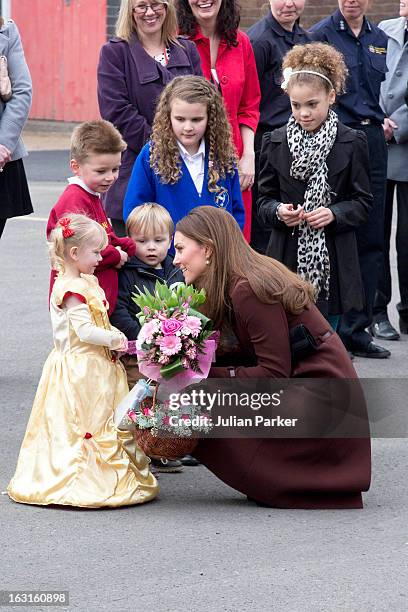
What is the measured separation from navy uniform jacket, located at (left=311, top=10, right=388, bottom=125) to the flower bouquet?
9.96 ft

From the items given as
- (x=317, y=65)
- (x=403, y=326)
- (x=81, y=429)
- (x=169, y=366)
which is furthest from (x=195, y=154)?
(x=403, y=326)

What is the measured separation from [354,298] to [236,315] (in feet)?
6.11

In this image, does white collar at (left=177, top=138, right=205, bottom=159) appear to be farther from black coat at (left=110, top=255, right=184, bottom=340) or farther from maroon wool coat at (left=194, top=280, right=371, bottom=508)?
maroon wool coat at (left=194, top=280, right=371, bottom=508)

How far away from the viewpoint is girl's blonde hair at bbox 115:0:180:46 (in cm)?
A: 676

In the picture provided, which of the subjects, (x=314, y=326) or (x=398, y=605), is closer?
(x=398, y=605)

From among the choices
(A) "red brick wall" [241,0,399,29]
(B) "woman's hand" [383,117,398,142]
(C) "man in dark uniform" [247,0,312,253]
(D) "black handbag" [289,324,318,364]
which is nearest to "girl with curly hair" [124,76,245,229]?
(D) "black handbag" [289,324,318,364]

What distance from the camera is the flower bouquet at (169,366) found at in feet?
16.4

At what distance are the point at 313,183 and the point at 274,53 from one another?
1351 mm

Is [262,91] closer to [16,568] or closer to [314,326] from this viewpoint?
[314,326]

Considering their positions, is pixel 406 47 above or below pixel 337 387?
above

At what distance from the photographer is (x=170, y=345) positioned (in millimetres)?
4973

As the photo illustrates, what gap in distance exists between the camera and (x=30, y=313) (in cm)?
915

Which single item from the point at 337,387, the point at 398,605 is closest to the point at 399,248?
the point at 337,387

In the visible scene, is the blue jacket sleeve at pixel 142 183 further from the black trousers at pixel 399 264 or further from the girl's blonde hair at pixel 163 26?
the black trousers at pixel 399 264
